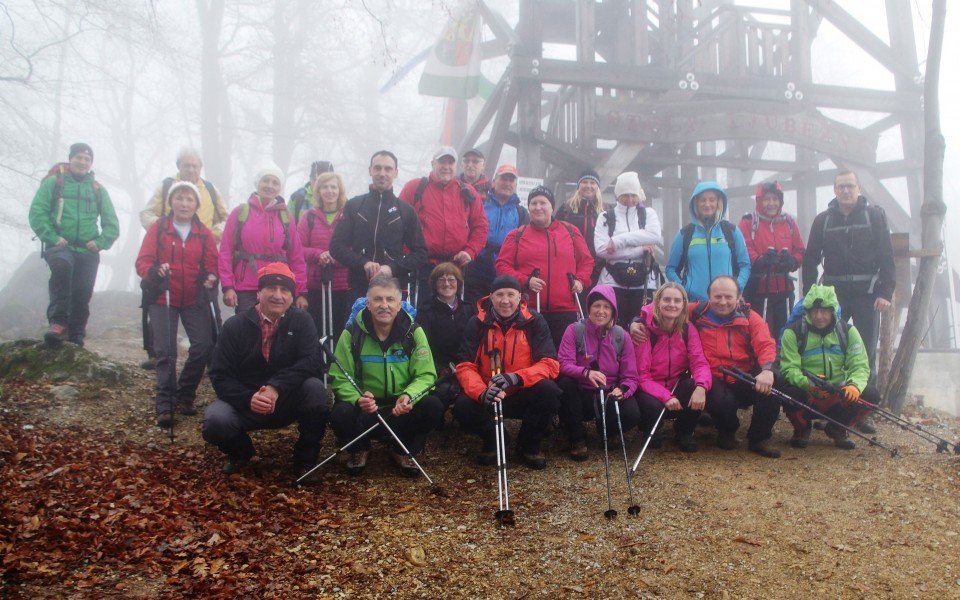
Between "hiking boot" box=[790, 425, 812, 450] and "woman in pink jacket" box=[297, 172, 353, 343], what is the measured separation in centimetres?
476

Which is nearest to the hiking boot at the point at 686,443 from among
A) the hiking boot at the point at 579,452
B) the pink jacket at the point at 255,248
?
the hiking boot at the point at 579,452

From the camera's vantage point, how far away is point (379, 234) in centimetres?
655

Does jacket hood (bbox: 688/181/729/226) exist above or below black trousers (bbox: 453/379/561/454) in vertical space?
above

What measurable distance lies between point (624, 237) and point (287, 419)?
395 centimetres

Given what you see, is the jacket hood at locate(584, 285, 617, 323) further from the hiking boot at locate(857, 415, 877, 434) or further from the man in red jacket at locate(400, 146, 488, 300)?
the hiking boot at locate(857, 415, 877, 434)

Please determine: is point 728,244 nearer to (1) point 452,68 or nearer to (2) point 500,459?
(2) point 500,459

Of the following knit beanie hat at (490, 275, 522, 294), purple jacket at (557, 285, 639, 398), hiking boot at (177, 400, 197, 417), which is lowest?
hiking boot at (177, 400, 197, 417)

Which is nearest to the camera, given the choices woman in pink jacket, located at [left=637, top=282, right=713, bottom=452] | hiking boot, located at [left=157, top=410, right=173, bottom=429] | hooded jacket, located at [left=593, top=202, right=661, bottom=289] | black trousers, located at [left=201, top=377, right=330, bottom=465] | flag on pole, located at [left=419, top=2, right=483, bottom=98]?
black trousers, located at [left=201, top=377, right=330, bottom=465]

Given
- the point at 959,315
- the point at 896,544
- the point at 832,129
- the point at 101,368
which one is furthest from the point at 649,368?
the point at 959,315

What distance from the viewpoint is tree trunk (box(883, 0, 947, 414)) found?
7.17 m

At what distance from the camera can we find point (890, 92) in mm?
12078

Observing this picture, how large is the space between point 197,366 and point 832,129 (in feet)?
37.5

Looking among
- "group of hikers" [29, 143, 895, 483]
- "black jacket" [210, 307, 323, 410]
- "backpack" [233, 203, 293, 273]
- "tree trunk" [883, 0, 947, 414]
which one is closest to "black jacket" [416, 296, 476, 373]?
"group of hikers" [29, 143, 895, 483]

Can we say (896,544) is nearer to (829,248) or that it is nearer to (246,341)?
(829,248)
